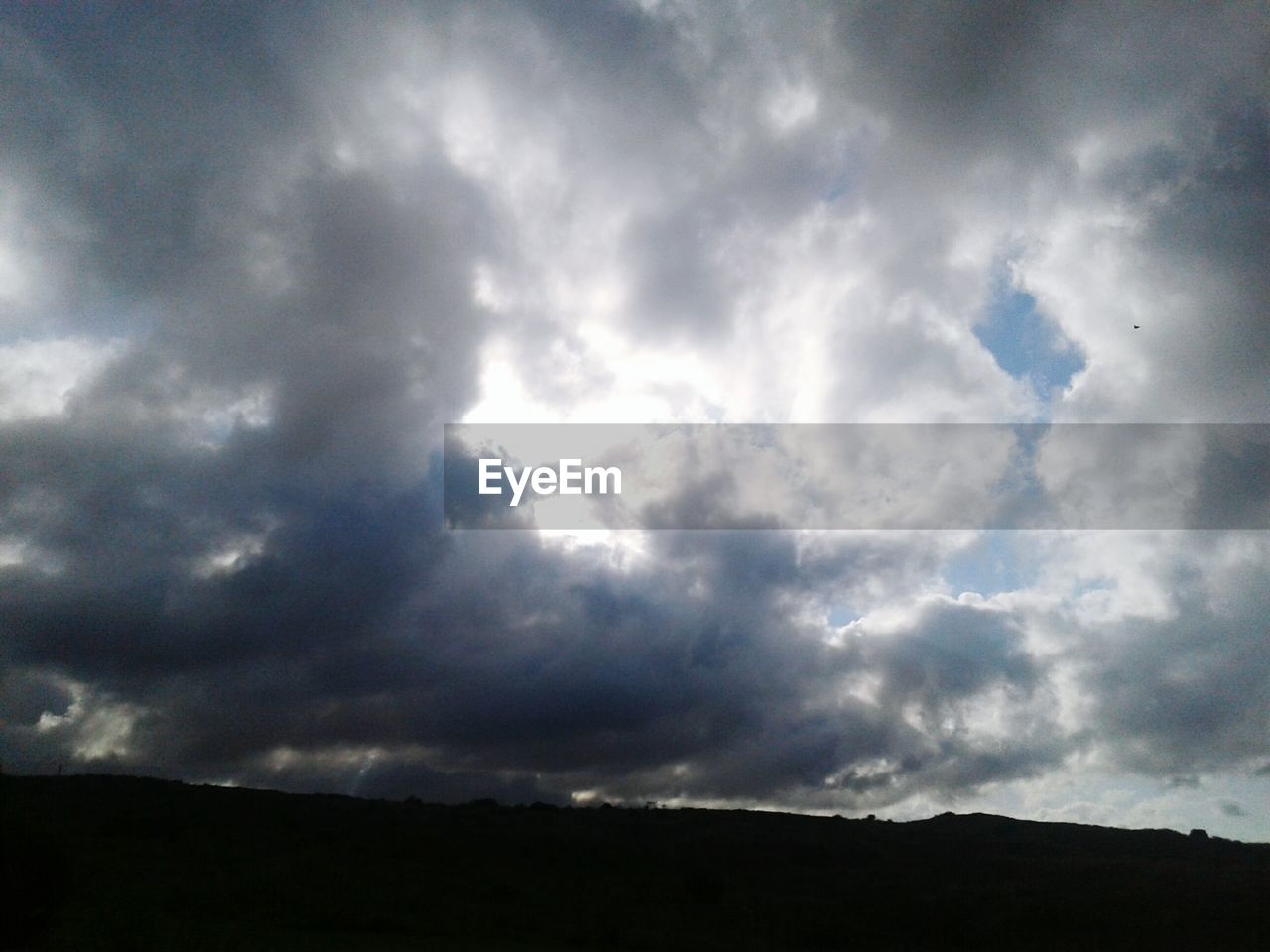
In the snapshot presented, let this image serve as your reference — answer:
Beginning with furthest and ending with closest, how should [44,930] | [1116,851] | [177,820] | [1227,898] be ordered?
1. [1116,851]
2. [177,820]
3. [1227,898]
4. [44,930]

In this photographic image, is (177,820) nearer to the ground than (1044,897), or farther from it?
farther from it

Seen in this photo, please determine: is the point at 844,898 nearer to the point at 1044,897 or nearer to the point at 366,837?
the point at 1044,897

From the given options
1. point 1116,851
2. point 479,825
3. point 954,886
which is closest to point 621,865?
point 479,825

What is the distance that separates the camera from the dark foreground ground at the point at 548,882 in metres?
43.7

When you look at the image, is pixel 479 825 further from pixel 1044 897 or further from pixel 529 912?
pixel 1044 897

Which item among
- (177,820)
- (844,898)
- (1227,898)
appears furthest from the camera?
(177,820)

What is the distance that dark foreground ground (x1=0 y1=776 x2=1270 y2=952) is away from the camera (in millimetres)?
43719

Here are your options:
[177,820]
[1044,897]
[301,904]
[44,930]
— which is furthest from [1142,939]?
[177,820]

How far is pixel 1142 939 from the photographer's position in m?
50.3

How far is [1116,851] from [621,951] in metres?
57.5

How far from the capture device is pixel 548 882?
217 ft

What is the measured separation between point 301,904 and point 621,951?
18.2m

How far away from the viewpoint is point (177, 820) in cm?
7406

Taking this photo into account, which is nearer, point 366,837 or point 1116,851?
point 366,837
